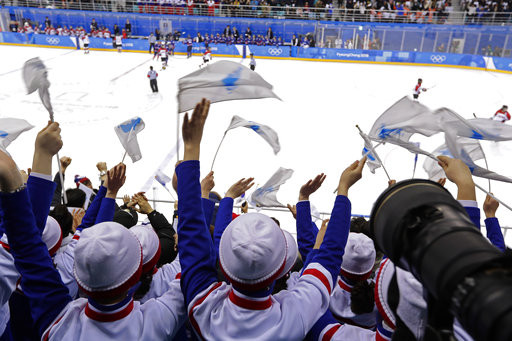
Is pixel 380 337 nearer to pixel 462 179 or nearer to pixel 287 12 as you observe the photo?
pixel 462 179

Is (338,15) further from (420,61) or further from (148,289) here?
(148,289)

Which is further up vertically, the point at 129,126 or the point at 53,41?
the point at 129,126

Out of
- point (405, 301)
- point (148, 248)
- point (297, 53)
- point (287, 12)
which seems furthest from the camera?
point (287, 12)

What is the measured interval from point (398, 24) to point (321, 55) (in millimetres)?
5638

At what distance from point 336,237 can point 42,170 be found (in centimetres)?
140

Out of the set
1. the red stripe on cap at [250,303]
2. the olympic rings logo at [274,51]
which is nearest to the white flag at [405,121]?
the red stripe on cap at [250,303]

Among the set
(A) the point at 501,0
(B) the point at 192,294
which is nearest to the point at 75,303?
(B) the point at 192,294

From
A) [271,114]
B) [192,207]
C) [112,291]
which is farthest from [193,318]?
[271,114]

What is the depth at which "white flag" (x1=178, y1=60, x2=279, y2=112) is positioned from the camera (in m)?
2.16

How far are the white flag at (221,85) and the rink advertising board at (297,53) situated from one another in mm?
21312

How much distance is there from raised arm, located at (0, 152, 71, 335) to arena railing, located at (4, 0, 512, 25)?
26260 mm

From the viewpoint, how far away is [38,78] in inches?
100

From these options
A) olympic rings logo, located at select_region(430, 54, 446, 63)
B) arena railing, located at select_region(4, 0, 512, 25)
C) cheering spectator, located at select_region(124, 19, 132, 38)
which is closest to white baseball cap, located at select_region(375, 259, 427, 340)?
olympic rings logo, located at select_region(430, 54, 446, 63)

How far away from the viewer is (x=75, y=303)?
148 cm
